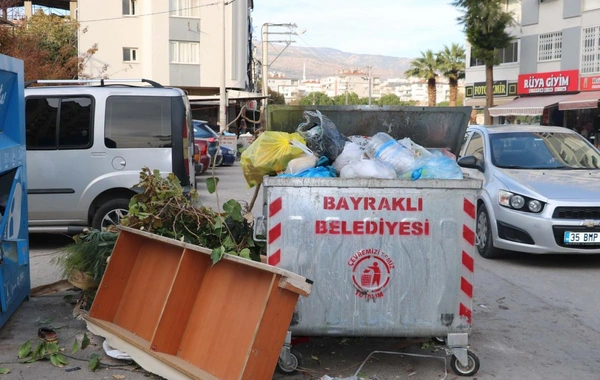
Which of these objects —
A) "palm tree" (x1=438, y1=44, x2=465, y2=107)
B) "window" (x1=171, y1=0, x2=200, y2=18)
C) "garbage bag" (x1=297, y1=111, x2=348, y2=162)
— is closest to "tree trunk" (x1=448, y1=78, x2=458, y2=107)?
"palm tree" (x1=438, y1=44, x2=465, y2=107)

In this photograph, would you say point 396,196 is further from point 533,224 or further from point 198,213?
point 533,224

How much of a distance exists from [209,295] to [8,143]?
2555mm

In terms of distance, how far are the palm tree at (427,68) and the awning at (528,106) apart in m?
22.0

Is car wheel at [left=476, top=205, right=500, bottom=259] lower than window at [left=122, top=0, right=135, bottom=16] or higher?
lower

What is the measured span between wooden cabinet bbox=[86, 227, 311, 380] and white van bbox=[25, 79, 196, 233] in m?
3.32

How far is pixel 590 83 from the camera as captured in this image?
36344 millimetres

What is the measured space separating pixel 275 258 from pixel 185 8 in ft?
135

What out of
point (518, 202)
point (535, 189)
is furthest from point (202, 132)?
point (535, 189)

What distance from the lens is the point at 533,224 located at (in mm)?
8312

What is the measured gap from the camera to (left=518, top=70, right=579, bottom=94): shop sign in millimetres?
37781

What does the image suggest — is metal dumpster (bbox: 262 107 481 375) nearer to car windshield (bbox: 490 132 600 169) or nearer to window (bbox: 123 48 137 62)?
car windshield (bbox: 490 132 600 169)

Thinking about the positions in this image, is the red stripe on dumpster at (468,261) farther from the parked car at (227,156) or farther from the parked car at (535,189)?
the parked car at (227,156)

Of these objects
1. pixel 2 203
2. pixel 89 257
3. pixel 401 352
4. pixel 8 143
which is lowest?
pixel 401 352

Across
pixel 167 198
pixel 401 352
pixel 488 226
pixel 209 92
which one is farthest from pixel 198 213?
pixel 209 92
